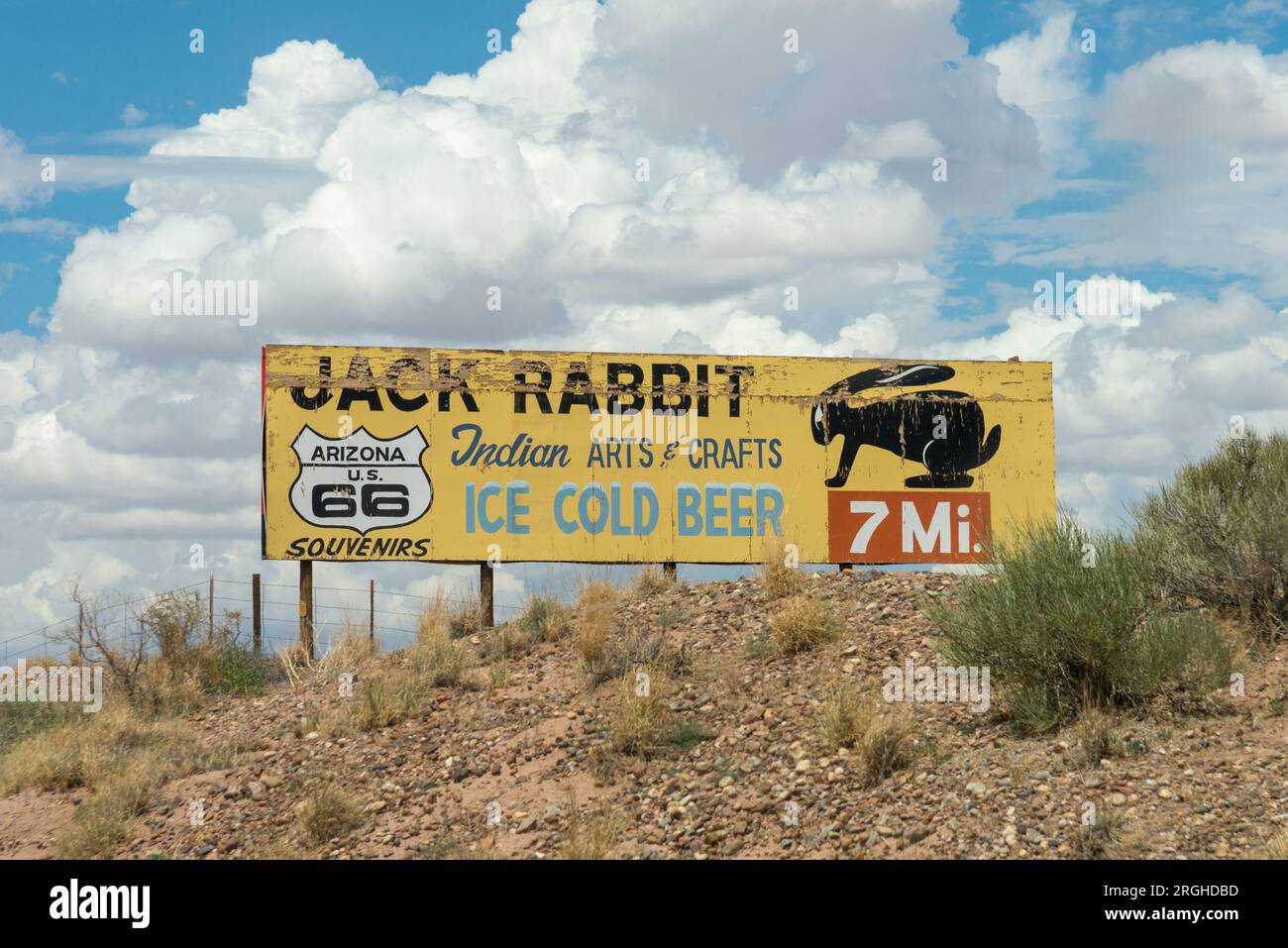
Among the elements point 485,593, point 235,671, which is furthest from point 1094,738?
point 235,671

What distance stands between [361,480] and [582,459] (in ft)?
11.3

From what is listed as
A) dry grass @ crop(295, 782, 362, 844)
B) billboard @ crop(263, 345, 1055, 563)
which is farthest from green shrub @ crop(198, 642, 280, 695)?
dry grass @ crop(295, 782, 362, 844)

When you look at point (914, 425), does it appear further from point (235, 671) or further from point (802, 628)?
point (235, 671)

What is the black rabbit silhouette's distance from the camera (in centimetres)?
2058

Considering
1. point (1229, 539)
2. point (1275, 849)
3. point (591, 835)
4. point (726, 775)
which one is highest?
point (1229, 539)

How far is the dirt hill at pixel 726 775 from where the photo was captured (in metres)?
9.30

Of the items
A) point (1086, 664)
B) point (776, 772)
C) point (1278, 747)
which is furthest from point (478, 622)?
point (1278, 747)

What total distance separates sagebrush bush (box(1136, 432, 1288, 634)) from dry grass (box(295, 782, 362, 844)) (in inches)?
346

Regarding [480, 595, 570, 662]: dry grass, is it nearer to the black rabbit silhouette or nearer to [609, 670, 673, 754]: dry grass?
[609, 670, 673, 754]: dry grass

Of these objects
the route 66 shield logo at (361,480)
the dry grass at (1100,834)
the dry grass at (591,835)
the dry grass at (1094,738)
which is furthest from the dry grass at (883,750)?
the route 66 shield logo at (361,480)

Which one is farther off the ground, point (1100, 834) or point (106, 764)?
point (1100, 834)

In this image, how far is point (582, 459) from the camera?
1958 centimetres

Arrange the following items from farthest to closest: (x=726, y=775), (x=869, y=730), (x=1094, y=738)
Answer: (x=726, y=775), (x=869, y=730), (x=1094, y=738)
